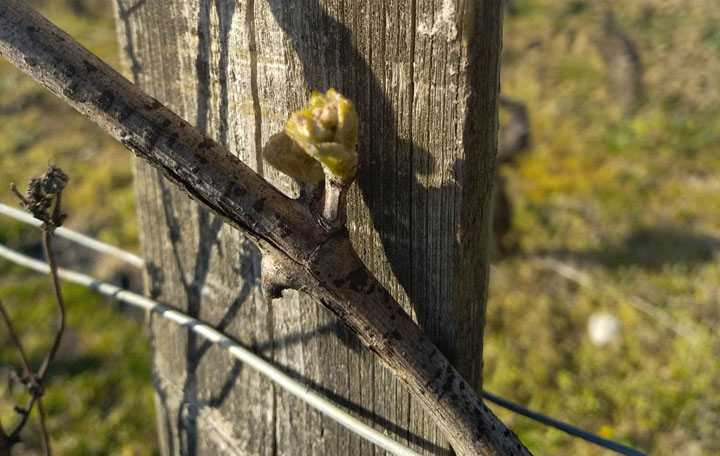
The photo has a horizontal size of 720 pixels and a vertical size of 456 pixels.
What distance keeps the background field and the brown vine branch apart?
3175 millimetres

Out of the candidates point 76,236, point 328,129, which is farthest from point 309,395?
point 76,236

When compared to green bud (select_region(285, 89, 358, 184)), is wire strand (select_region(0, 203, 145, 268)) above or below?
above

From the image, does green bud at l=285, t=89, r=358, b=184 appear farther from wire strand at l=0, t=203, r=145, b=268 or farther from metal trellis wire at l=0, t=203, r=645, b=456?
wire strand at l=0, t=203, r=145, b=268

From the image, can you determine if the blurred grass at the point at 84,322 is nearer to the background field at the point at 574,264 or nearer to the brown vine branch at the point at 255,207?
the background field at the point at 574,264

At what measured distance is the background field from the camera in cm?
423

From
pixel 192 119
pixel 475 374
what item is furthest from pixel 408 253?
pixel 192 119

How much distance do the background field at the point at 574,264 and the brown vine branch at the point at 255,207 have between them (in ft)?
10.4

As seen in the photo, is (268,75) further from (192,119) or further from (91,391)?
(91,391)

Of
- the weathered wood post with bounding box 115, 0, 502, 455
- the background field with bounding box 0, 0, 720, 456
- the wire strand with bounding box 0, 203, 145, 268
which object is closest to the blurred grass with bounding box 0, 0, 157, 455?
the background field with bounding box 0, 0, 720, 456

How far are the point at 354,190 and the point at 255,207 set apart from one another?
216 mm

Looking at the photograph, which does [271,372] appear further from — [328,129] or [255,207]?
[328,129]

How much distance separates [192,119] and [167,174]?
32 centimetres

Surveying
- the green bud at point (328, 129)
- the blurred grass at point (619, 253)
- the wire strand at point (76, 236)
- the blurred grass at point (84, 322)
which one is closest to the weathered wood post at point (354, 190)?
the green bud at point (328, 129)

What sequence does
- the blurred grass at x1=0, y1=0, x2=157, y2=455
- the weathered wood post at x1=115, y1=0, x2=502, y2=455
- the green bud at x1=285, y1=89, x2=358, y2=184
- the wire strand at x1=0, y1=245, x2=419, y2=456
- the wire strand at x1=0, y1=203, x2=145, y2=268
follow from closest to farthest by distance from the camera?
the green bud at x1=285, y1=89, x2=358, y2=184 < the weathered wood post at x1=115, y1=0, x2=502, y2=455 < the wire strand at x1=0, y1=245, x2=419, y2=456 < the wire strand at x1=0, y1=203, x2=145, y2=268 < the blurred grass at x1=0, y1=0, x2=157, y2=455
